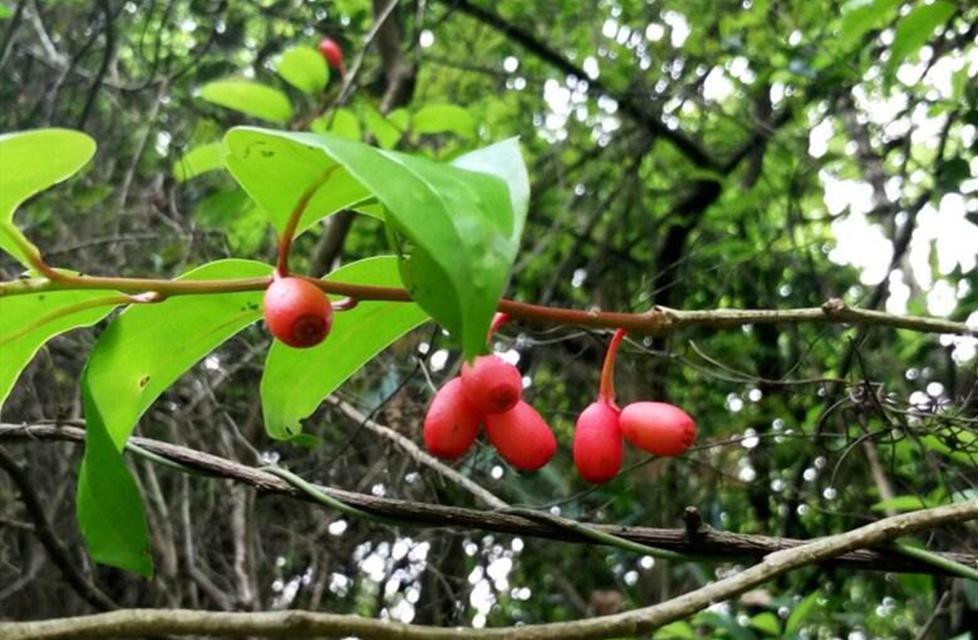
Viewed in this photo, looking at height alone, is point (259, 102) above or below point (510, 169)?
above

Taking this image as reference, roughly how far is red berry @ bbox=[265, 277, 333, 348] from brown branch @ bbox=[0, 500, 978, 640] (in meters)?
0.14

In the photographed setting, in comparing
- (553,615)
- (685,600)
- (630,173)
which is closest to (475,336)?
(685,600)

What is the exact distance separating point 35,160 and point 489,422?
291 mm

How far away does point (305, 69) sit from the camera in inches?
82.4

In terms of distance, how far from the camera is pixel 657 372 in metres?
2.22

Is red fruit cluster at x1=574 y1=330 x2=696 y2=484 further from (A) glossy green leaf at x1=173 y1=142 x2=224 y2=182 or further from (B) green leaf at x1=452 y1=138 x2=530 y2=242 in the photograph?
(A) glossy green leaf at x1=173 y1=142 x2=224 y2=182

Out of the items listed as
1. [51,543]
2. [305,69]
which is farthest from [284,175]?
[305,69]

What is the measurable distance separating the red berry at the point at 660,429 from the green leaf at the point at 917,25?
0.86 meters

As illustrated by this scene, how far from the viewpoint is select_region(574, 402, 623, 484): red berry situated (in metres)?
0.71

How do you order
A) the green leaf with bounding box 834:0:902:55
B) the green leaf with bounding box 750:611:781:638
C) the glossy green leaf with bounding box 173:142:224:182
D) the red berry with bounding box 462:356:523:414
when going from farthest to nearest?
1. the glossy green leaf with bounding box 173:142:224:182
2. the green leaf with bounding box 750:611:781:638
3. the green leaf with bounding box 834:0:902:55
4. the red berry with bounding box 462:356:523:414

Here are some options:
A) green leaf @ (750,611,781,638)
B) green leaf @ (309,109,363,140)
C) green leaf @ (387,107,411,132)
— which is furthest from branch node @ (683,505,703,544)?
green leaf @ (387,107,411,132)

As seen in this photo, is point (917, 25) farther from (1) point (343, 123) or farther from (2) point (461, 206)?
(2) point (461, 206)

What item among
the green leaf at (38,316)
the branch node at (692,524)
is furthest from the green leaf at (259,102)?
the branch node at (692,524)

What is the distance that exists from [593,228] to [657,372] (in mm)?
582
